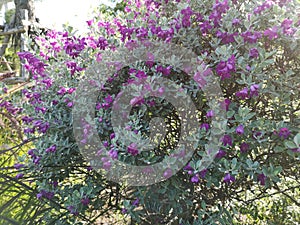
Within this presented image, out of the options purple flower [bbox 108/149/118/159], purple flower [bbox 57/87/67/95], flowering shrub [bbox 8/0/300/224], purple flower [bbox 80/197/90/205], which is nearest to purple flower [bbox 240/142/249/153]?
flowering shrub [bbox 8/0/300/224]

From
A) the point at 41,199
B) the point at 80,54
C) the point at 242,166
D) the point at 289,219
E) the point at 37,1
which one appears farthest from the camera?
the point at 37,1

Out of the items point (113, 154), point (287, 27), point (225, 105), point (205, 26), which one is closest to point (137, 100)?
point (113, 154)

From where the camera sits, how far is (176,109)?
2.14 m

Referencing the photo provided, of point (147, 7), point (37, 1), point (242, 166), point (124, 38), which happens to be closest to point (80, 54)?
point (124, 38)

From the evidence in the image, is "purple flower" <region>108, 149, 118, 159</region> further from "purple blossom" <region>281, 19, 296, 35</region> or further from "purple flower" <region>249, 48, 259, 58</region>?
"purple blossom" <region>281, 19, 296, 35</region>

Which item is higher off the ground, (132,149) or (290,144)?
(290,144)

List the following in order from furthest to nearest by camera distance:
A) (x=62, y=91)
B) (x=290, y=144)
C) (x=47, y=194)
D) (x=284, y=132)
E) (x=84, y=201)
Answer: (x=62, y=91) < (x=47, y=194) < (x=84, y=201) < (x=284, y=132) < (x=290, y=144)

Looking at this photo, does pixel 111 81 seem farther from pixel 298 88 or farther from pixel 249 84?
pixel 298 88

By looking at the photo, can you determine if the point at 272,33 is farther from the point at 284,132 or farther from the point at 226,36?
the point at 284,132

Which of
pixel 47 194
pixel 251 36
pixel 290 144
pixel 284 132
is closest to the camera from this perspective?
pixel 290 144

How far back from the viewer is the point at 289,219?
9.53ft

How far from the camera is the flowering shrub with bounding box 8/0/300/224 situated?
1844 mm

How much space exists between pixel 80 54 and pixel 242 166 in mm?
1202

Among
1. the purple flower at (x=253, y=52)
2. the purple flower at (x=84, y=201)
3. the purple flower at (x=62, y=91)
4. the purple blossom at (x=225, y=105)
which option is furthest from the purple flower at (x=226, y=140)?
the purple flower at (x=62, y=91)
